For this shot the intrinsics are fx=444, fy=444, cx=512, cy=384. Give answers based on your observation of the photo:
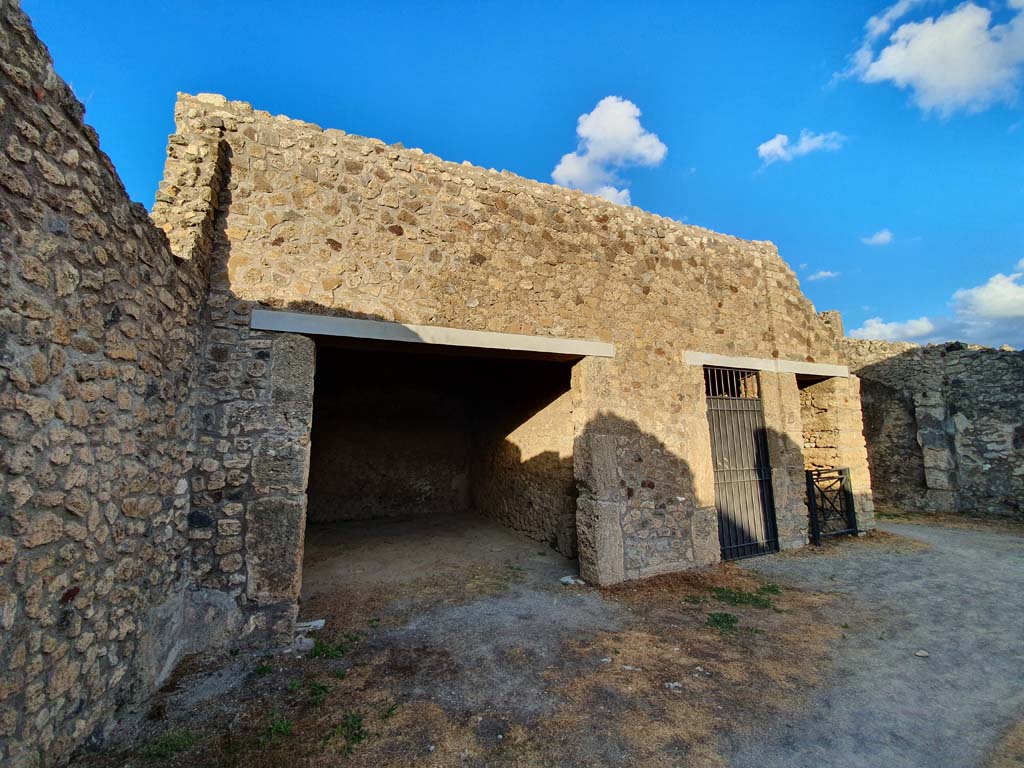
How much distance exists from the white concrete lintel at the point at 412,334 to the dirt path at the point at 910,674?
346 centimetres

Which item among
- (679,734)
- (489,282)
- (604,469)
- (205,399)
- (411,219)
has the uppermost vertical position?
(411,219)

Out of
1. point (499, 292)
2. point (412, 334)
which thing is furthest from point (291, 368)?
point (499, 292)

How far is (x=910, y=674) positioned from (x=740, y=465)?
3.43 m

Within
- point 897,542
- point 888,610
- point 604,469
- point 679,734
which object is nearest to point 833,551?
point 897,542

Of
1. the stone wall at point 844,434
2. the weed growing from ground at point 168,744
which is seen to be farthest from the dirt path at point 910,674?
the weed growing from ground at point 168,744

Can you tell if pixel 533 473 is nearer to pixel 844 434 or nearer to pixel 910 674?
pixel 910 674

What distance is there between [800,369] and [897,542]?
9.84 feet

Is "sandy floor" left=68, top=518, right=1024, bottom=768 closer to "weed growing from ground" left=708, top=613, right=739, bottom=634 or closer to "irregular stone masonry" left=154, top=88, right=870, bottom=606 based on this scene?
"weed growing from ground" left=708, top=613, right=739, bottom=634

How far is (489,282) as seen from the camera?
4.75 meters

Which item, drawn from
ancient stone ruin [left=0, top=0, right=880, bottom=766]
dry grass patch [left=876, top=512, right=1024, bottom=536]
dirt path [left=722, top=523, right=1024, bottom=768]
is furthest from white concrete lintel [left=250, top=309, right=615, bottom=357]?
dry grass patch [left=876, top=512, right=1024, bottom=536]

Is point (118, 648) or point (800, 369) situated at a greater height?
point (800, 369)

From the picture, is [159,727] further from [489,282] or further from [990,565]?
[990,565]

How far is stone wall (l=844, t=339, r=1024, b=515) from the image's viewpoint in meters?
8.49

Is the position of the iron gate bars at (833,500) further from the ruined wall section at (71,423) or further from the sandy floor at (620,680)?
the ruined wall section at (71,423)
